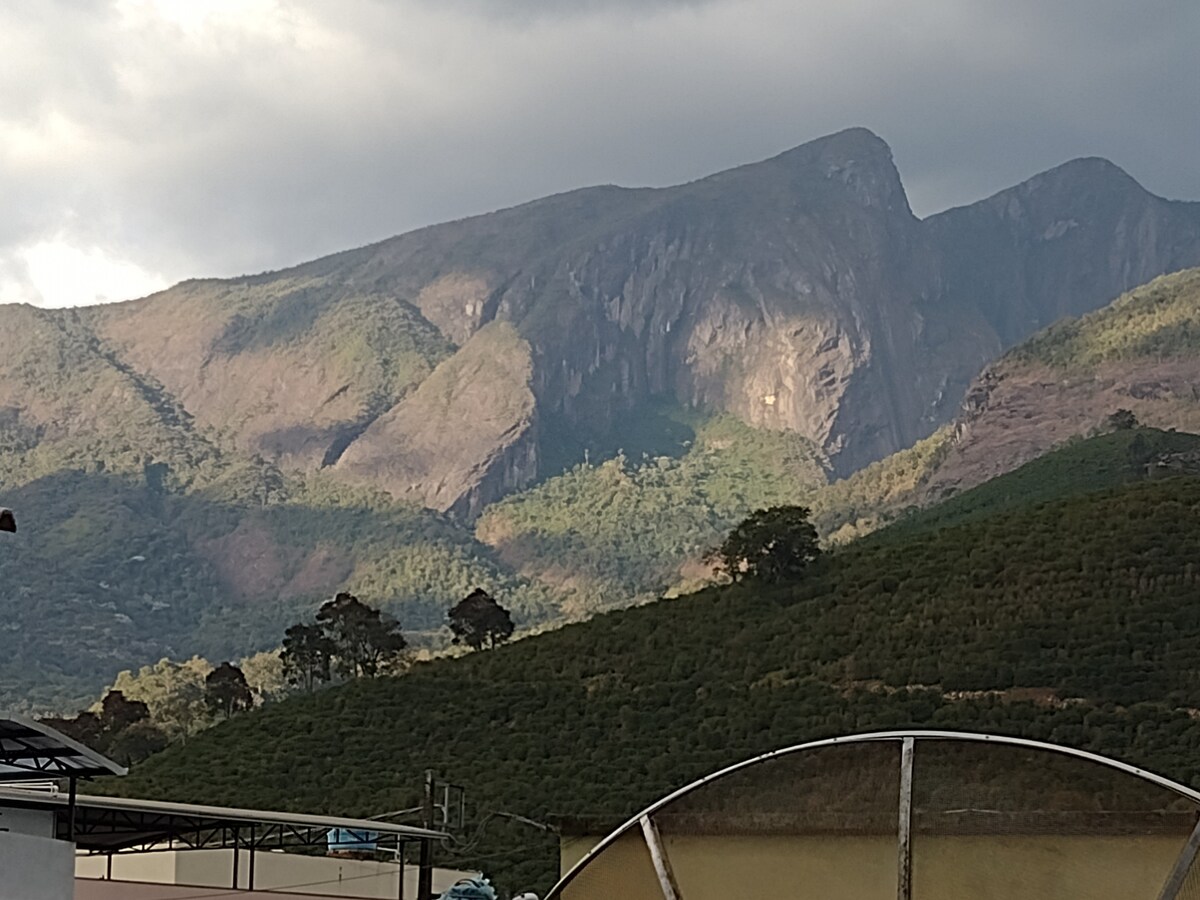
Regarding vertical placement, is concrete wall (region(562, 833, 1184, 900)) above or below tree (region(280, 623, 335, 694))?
below

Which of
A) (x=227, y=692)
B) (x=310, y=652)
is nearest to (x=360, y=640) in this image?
(x=310, y=652)

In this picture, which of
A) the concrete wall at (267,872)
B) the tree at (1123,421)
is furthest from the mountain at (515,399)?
the concrete wall at (267,872)

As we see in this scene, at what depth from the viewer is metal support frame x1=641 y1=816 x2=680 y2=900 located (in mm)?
6867

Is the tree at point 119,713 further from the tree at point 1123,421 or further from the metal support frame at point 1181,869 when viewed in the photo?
the metal support frame at point 1181,869

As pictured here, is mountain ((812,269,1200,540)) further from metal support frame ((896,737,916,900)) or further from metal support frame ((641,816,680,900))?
metal support frame ((896,737,916,900))

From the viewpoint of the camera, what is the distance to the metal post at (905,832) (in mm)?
6426

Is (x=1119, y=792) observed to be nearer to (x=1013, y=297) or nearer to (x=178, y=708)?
(x=178, y=708)

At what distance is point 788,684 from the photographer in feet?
139

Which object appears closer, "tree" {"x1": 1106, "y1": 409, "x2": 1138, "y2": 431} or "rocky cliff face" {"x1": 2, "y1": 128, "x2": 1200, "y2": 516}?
"tree" {"x1": 1106, "y1": 409, "x2": 1138, "y2": 431}

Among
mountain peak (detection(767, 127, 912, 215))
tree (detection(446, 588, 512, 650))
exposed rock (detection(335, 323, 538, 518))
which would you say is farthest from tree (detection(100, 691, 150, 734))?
mountain peak (detection(767, 127, 912, 215))

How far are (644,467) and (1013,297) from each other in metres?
77.5

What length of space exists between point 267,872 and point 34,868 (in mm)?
14150

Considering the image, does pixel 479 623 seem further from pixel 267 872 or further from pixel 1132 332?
pixel 1132 332

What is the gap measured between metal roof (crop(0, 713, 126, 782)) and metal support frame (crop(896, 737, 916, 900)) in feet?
21.0
